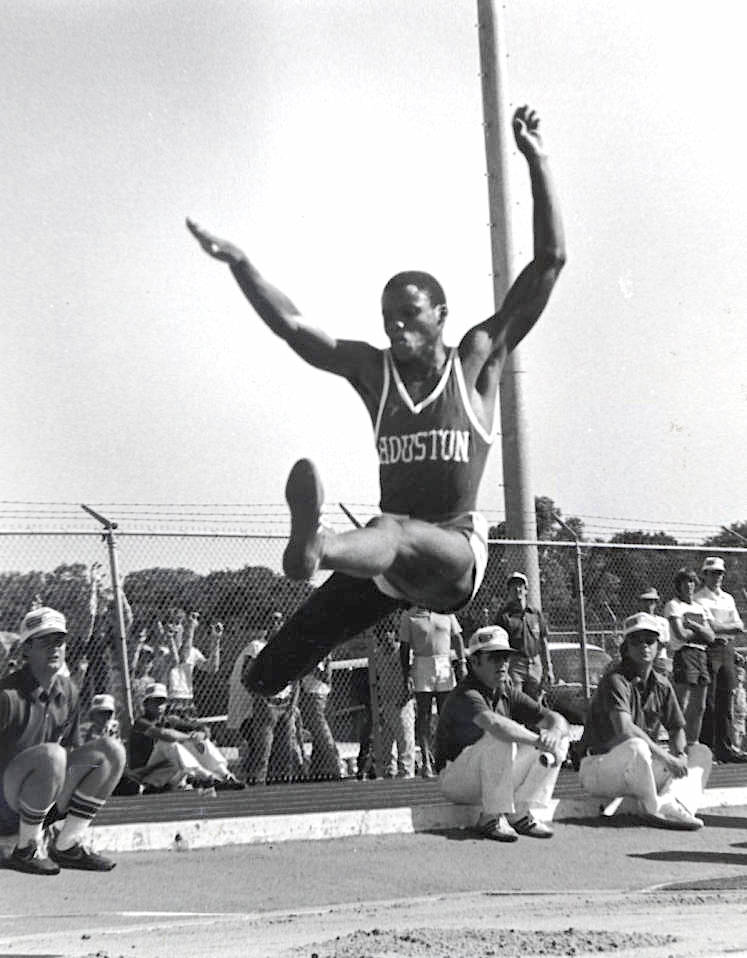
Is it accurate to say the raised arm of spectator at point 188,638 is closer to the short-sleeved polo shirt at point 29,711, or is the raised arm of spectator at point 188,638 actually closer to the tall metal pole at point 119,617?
the tall metal pole at point 119,617

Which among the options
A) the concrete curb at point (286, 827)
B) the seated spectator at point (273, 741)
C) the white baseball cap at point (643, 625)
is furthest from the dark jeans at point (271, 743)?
the white baseball cap at point (643, 625)

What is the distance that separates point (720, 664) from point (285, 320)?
8.49m

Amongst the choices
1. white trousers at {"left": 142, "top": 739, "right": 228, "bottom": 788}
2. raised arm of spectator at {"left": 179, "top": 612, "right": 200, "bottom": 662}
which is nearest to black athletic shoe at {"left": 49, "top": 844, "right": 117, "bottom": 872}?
white trousers at {"left": 142, "top": 739, "right": 228, "bottom": 788}

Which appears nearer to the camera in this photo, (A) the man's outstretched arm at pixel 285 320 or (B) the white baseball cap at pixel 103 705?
(A) the man's outstretched arm at pixel 285 320

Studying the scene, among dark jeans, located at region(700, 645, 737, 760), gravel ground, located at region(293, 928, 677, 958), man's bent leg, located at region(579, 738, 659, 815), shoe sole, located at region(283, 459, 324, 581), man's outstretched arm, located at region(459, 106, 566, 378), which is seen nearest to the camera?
shoe sole, located at region(283, 459, 324, 581)

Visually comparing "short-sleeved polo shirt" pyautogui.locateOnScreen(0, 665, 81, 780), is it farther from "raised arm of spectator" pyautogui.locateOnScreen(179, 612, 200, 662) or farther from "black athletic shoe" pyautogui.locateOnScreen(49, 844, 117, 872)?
"raised arm of spectator" pyautogui.locateOnScreen(179, 612, 200, 662)

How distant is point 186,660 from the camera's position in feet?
36.6

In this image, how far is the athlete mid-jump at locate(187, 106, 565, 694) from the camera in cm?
543

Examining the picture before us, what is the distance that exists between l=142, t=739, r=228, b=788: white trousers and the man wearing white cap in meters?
4.38

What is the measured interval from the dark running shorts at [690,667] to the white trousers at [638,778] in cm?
154

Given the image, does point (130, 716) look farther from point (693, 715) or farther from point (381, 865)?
point (693, 715)

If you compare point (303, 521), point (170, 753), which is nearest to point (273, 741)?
point (170, 753)

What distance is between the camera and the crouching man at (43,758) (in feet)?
25.8

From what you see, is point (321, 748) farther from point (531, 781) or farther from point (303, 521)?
point (303, 521)
